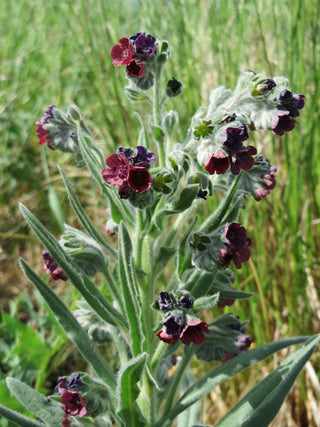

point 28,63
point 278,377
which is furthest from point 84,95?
point 278,377

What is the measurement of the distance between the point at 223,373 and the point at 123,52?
0.95 m

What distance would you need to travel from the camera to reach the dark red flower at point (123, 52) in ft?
4.39

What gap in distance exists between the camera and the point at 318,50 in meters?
2.54

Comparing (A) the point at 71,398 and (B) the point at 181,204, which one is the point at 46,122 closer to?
(B) the point at 181,204

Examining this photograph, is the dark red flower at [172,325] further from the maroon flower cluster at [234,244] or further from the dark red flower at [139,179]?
the dark red flower at [139,179]

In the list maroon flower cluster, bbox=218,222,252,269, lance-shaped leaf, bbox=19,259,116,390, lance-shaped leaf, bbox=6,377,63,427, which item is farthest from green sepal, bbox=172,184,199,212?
lance-shaped leaf, bbox=6,377,63,427

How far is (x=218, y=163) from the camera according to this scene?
1215 mm

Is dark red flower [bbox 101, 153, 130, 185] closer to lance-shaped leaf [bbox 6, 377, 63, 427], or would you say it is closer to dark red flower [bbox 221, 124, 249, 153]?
dark red flower [bbox 221, 124, 249, 153]

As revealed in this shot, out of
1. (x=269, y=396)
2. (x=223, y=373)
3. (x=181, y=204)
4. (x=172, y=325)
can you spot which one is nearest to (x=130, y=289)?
(x=172, y=325)

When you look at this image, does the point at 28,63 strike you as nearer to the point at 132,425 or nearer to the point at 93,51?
the point at 93,51

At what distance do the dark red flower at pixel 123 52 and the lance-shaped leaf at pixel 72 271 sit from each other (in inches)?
19.2

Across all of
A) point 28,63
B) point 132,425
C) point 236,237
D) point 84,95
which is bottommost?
point 132,425

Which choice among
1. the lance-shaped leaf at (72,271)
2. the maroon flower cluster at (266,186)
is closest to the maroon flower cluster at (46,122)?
the lance-shaped leaf at (72,271)

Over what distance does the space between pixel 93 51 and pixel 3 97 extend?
4.03 feet
